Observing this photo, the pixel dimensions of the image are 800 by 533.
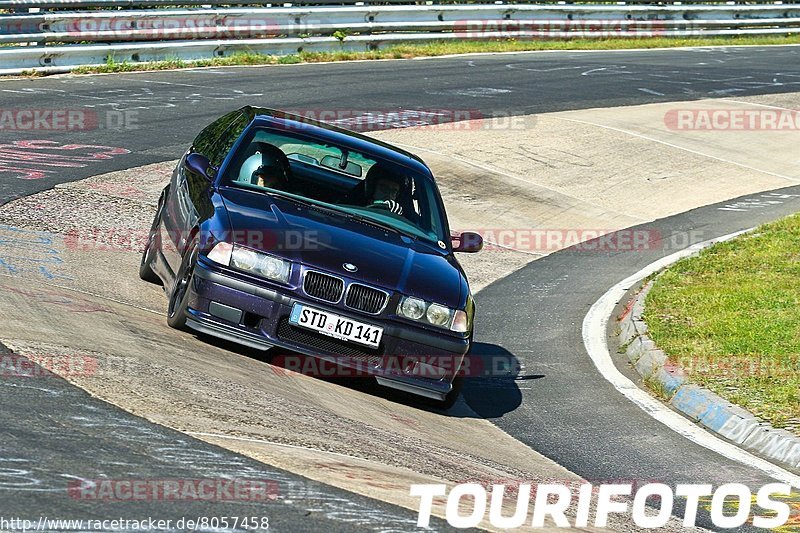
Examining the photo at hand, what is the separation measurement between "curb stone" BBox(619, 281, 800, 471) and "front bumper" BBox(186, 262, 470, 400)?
80.7 inches

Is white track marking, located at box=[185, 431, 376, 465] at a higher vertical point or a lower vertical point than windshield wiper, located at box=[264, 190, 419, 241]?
lower

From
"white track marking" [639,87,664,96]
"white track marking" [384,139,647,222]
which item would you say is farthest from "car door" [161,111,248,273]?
"white track marking" [639,87,664,96]

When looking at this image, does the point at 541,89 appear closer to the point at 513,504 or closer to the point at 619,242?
the point at 619,242

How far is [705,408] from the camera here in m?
8.42

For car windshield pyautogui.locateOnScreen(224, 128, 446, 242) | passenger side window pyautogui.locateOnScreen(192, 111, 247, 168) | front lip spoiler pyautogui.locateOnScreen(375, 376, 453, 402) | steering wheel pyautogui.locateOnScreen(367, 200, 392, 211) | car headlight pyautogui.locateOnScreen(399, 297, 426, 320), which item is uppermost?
passenger side window pyautogui.locateOnScreen(192, 111, 247, 168)

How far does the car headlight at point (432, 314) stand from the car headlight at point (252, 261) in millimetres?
740

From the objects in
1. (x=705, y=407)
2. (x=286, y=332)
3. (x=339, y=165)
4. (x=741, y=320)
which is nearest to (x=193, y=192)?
(x=339, y=165)

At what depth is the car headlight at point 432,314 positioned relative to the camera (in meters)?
7.41

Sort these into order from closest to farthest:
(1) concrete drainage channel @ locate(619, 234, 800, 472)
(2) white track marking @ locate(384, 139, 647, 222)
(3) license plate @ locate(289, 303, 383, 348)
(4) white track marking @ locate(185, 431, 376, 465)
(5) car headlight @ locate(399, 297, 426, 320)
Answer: (4) white track marking @ locate(185, 431, 376, 465)
(3) license plate @ locate(289, 303, 383, 348)
(5) car headlight @ locate(399, 297, 426, 320)
(1) concrete drainage channel @ locate(619, 234, 800, 472)
(2) white track marking @ locate(384, 139, 647, 222)

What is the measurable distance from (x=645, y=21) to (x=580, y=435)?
2747 cm

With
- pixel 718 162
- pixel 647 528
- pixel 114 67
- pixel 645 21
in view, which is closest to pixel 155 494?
pixel 647 528

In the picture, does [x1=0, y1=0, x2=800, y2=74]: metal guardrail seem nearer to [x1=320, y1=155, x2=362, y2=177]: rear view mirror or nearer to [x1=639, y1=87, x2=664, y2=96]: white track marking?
[x1=639, y1=87, x2=664, y2=96]: white track marking

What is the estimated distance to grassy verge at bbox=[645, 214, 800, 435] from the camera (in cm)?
860

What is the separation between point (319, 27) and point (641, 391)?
57.0ft
